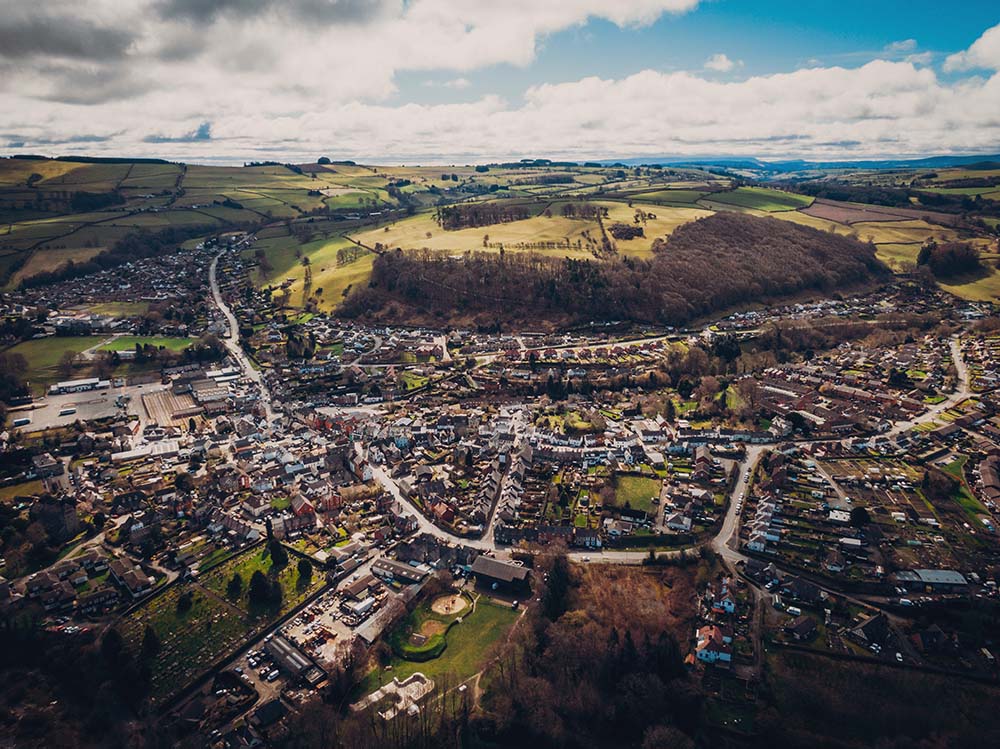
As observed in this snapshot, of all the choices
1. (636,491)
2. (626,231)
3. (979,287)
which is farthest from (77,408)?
(979,287)

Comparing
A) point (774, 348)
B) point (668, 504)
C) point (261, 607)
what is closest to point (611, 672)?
point (668, 504)

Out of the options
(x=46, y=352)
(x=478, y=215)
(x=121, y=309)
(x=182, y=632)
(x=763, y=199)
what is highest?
(x=763, y=199)

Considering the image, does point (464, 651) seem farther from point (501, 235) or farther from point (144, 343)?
point (501, 235)

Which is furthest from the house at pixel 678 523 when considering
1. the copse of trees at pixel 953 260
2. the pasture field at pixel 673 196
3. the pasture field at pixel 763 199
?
the pasture field at pixel 763 199

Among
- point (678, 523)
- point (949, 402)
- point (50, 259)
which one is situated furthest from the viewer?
point (50, 259)

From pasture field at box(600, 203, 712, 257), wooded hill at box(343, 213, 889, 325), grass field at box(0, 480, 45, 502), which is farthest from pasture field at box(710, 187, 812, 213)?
grass field at box(0, 480, 45, 502)

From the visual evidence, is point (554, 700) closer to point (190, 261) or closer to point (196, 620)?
point (196, 620)

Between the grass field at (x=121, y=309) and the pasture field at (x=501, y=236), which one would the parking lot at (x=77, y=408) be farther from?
the pasture field at (x=501, y=236)

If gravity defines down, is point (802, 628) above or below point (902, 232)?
below
